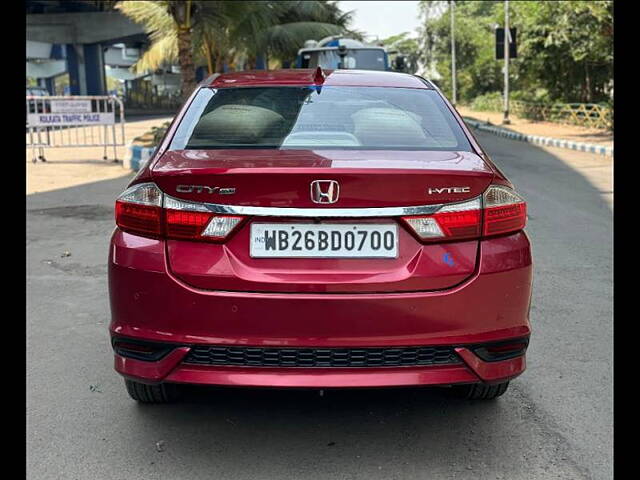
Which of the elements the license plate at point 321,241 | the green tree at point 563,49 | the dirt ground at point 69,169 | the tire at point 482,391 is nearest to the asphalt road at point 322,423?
the tire at point 482,391

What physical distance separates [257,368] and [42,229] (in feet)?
19.6

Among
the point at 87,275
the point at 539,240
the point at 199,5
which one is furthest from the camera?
the point at 199,5

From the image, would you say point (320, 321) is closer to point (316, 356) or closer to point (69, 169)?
point (316, 356)

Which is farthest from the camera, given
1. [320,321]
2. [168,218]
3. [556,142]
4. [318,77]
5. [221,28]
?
[556,142]

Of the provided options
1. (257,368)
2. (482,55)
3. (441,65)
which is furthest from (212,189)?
(441,65)

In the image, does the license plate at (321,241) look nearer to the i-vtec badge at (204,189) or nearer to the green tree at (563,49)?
the i-vtec badge at (204,189)

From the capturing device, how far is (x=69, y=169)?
46.0ft

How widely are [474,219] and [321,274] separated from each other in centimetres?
61

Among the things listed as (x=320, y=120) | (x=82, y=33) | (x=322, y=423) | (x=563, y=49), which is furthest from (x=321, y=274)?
(x=82, y=33)

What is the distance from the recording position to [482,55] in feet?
188

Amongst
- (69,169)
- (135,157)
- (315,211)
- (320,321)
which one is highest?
(135,157)

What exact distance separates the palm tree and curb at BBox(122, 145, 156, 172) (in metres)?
3.59

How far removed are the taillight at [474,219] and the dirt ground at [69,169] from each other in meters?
9.30
